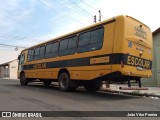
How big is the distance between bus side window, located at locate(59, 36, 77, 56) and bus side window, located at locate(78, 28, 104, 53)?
59cm

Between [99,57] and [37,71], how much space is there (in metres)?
7.83

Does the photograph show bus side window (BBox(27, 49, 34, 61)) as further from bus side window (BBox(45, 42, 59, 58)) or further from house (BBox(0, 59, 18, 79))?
house (BBox(0, 59, 18, 79))

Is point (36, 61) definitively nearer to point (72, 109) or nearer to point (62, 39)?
point (62, 39)

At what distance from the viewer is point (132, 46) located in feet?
42.0

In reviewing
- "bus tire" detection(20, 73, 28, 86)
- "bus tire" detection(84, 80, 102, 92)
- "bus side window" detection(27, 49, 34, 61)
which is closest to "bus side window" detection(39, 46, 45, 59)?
"bus side window" detection(27, 49, 34, 61)

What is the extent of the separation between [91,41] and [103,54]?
136 centimetres

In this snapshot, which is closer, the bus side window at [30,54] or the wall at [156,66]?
the bus side window at [30,54]

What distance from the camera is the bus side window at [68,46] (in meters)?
15.6

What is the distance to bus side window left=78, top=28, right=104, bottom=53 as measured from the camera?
1345cm

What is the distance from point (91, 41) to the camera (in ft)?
46.2

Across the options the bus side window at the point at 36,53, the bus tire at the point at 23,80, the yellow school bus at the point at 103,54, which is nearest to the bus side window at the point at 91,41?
the yellow school bus at the point at 103,54

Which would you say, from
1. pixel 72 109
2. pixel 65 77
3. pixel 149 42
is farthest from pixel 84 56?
pixel 72 109

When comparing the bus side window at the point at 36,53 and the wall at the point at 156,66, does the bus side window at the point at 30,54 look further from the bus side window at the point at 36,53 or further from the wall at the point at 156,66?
the wall at the point at 156,66
